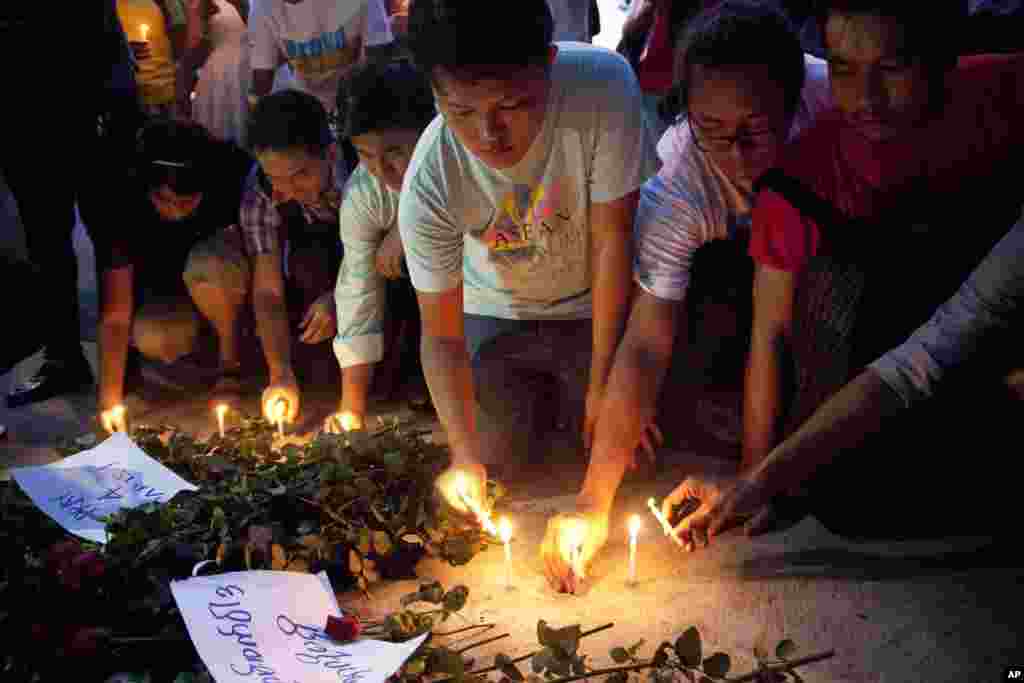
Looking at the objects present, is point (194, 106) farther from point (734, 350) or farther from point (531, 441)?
point (734, 350)

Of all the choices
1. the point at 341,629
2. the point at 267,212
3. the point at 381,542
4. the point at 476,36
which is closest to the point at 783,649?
the point at 341,629

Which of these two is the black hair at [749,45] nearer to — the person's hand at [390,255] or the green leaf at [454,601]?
the person's hand at [390,255]

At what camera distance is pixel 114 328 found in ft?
11.2

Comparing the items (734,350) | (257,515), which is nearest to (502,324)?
(734,350)

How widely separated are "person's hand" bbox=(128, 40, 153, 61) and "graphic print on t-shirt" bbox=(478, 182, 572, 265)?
7.42 feet

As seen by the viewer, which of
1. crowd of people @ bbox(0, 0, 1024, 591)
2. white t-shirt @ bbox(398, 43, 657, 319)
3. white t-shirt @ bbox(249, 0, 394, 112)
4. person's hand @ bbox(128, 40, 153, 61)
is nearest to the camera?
crowd of people @ bbox(0, 0, 1024, 591)

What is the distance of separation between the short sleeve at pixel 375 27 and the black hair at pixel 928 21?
224cm

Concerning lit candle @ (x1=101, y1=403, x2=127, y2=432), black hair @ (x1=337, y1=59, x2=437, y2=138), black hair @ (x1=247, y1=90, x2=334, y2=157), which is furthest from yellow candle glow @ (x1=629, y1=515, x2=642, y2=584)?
lit candle @ (x1=101, y1=403, x2=127, y2=432)

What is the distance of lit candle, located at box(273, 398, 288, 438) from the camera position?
3.13 m

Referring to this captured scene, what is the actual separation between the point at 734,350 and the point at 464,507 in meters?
0.93

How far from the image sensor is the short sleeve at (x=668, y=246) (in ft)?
7.92

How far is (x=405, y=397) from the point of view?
136 inches

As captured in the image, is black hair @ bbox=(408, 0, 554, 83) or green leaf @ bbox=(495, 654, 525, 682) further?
black hair @ bbox=(408, 0, 554, 83)

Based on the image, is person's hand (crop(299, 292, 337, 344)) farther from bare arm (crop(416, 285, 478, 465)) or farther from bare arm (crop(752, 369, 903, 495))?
bare arm (crop(752, 369, 903, 495))
